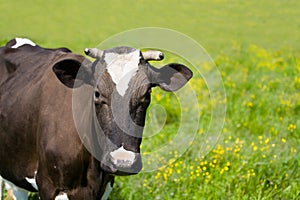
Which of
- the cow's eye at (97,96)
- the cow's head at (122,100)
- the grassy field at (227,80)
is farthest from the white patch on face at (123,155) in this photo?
the grassy field at (227,80)

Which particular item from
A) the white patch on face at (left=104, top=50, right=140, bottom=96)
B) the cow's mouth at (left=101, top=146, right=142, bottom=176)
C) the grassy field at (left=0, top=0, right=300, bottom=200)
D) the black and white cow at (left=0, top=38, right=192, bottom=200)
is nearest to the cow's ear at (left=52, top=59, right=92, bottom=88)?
the black and white cow at (left=0, top=38, right=192, bottom=200)

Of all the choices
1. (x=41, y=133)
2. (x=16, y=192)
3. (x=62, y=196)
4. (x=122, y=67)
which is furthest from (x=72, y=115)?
(x=16, y=192)

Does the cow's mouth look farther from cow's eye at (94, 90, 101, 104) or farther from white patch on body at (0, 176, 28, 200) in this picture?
white patch on body at (0, 176, 28, 200)

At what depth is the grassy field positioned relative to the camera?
642 centimetres

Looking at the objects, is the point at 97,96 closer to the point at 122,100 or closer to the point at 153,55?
the point at 122,100

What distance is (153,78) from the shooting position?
4.12 metres

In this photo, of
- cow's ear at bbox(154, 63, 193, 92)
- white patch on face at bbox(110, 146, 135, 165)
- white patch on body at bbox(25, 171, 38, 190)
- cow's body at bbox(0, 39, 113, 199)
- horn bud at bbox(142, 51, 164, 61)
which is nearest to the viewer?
white patch on face at bbox(110, 146, 135, 165)

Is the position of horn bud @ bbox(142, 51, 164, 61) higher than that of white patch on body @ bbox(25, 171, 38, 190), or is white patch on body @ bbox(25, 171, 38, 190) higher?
horn bud @ bbox(142, 51, 164, 61)

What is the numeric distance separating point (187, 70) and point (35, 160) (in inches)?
58.9

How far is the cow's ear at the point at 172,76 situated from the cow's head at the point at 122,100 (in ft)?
0.49

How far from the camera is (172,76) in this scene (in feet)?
14.3

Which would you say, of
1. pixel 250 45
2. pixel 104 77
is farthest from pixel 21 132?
pixel 250 45

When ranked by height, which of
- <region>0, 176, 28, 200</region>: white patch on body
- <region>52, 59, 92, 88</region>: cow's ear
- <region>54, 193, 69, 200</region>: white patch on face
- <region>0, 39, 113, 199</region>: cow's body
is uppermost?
<region>52, 59, 92, 88</region>: cow's ear

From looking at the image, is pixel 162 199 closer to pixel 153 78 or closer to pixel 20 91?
pixel 20 91
